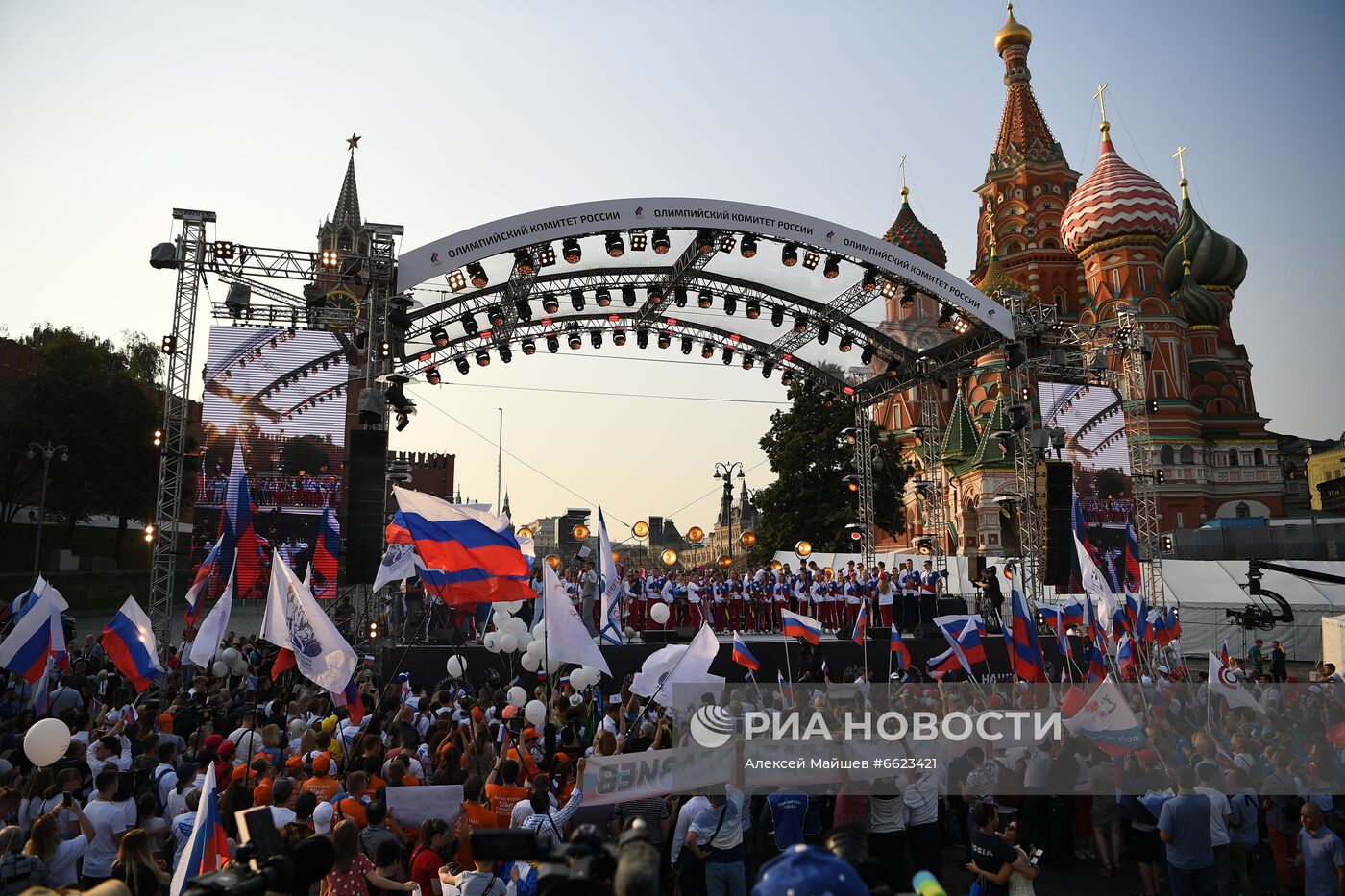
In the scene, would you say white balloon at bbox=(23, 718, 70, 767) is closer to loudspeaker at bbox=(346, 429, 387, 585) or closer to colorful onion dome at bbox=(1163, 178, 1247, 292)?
loudspeaker at bbox=(346, 429, 387, 585)

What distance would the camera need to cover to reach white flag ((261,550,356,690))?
8.59m

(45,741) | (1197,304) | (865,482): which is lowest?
(45,741)

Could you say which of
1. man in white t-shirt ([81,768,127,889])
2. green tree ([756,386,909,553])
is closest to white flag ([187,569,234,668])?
man in white t-shirt ([81,768,127,889])

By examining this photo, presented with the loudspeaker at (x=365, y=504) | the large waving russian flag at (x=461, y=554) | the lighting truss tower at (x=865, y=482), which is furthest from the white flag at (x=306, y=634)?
the lighting truss tower at (x=865, y=482)

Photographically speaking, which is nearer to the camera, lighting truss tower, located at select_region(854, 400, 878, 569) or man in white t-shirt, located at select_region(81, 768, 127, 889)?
man in white t-shirt, located at select_region(81, 768, 127, 889)

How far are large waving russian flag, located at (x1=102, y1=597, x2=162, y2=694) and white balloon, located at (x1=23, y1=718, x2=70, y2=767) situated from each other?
3.95 meters

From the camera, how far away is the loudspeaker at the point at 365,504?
17547 millimetres

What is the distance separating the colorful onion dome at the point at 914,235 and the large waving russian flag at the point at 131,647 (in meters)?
71.1

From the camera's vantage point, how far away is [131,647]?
10.8m

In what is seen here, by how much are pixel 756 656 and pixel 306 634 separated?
1408 centimetres

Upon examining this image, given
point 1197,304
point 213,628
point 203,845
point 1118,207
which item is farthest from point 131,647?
point 1197,304

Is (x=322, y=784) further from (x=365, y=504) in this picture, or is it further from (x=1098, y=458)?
(x=1098, y=458)

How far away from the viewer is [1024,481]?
22.6 m

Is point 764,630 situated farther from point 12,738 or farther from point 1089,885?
point 12,738
